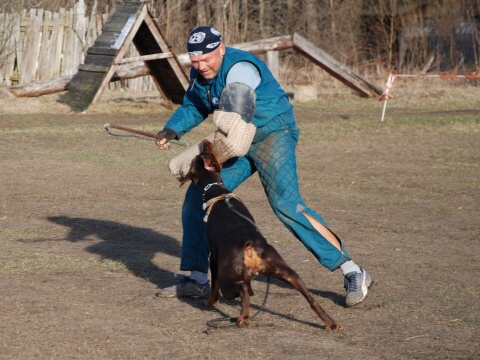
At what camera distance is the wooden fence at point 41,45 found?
18562 mm

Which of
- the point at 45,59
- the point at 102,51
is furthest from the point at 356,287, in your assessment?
the point at 45,59

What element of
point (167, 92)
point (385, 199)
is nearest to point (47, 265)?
point (385, 199)

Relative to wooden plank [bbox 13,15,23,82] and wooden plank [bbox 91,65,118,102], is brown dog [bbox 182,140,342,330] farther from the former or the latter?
wooden plank [bbox 13,15,23,82]

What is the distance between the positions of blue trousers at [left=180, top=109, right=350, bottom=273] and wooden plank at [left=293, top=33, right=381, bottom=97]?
1295cm

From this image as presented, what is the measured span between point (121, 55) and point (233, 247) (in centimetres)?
1128

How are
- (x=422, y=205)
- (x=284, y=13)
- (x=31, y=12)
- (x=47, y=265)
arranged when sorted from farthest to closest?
(x=284, y=13) < (x=31, y=12) < (x=422, y=205) < (x=47, y=265)

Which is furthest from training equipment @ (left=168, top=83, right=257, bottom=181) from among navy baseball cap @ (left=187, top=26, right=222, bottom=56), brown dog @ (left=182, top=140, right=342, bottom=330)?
navy baseball cap @ (left=187, top=26, right=222, bottom=56)

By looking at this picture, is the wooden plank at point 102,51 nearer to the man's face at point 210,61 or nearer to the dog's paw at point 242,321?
the man's face at point 210,61

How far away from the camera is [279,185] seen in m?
5.17

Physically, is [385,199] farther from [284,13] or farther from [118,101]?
[284,13]

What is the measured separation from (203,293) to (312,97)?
1367 cm

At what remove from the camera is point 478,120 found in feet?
51.6

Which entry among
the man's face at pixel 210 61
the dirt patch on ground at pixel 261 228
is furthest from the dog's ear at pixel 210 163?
the dirt patch on ground at pixel 261 228

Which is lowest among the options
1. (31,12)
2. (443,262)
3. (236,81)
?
(443,262)
